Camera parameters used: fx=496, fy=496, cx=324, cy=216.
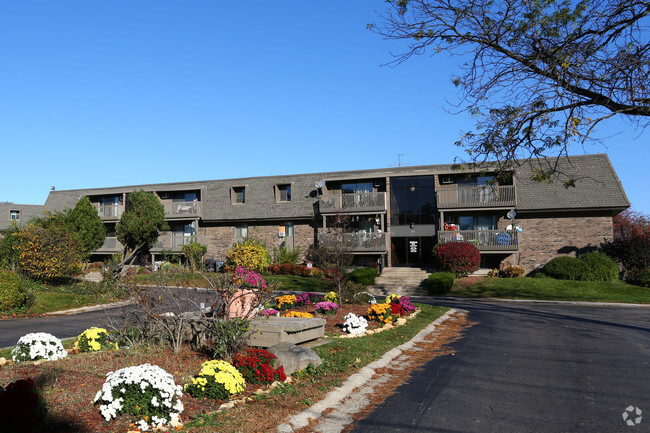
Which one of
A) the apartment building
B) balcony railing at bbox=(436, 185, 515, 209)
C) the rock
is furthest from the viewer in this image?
balcony railing at bbox=(436, 185, 515, 209)

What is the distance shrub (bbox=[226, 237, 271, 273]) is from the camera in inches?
1305

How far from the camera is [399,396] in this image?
742cm

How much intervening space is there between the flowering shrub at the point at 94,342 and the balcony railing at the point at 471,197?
26.7 m

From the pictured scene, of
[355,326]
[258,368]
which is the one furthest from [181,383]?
[355,326]

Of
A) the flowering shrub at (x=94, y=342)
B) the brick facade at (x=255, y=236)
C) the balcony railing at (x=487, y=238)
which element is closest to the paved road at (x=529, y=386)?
the flowering shrub at (x=94, y=342)

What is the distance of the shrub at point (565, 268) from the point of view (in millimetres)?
28734

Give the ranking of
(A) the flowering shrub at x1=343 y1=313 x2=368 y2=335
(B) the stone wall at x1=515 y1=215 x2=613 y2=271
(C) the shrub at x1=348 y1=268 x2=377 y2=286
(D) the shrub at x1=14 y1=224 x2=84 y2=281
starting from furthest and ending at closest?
(B) the stone wall at x1=515 y1=215 x2=613 y2=271
(C) the shrub at x1=348 y1=268 x2=377 y2=286
(D) the shrub at x1=14 y1=224 x2=84 y2=281
(A) the flowering shrub at x1=343 y1=313 x2=368 y2=335

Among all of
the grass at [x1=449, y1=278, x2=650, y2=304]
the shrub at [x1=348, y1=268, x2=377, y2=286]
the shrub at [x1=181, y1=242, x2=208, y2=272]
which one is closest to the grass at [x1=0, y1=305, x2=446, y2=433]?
the grass at [x1=449, y1=278, x2=650, y2=304]

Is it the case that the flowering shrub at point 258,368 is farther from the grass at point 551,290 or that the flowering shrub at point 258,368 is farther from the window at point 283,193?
the window at point 283,193

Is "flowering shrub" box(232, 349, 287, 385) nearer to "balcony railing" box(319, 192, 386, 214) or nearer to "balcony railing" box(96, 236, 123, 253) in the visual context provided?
"balcony railing" box(319, 192, 386, 214)

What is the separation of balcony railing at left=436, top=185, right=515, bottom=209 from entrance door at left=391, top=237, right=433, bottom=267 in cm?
324

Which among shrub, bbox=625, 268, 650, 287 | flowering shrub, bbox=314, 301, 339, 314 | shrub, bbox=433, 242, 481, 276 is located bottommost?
shrub, bbox=625, 268, 650, 287

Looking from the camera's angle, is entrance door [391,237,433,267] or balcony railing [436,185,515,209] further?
entrance door [391,237,433,267]

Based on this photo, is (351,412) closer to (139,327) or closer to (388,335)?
(139,327)
